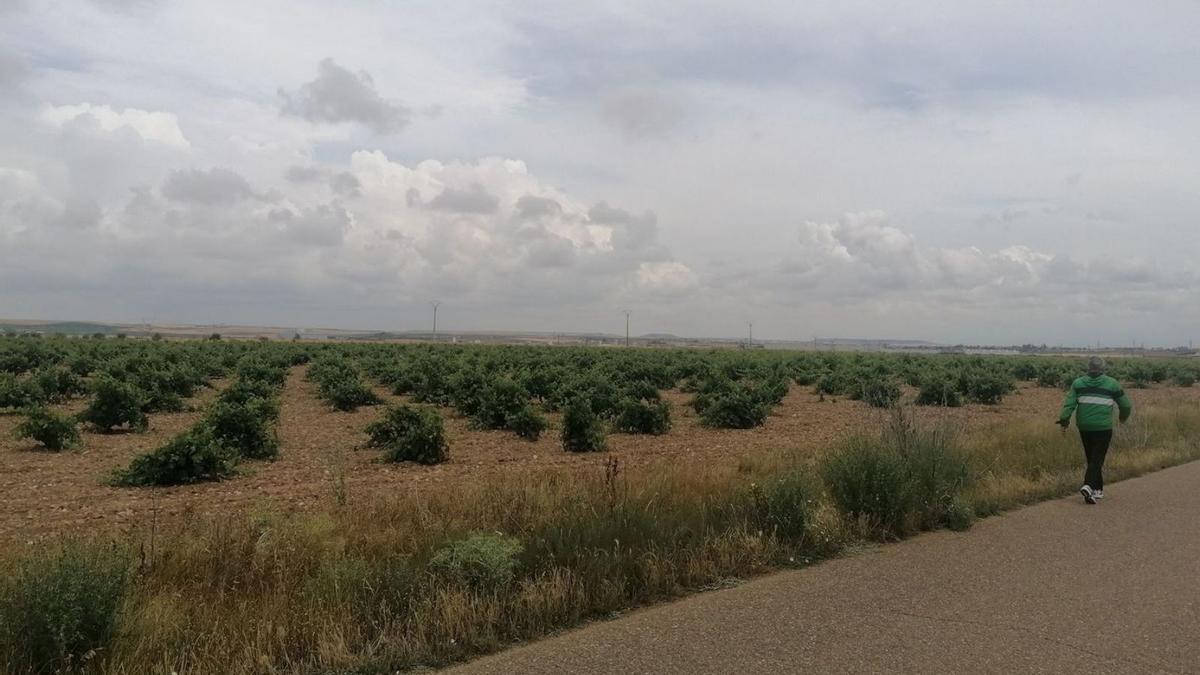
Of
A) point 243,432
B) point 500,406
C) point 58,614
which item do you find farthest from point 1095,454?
point 243,432

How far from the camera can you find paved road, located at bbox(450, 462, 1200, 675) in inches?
199

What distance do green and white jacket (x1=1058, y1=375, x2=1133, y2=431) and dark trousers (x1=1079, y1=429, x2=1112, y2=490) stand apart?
3.2 inches

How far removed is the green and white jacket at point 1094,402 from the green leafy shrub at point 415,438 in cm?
1056

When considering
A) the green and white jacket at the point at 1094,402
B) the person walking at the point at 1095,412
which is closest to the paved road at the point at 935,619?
the person walking at the point at 1095,412

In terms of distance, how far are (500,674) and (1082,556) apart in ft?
19.3

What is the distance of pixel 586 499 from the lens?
8375mm

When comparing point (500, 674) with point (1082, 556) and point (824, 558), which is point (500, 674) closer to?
point (824, 558)

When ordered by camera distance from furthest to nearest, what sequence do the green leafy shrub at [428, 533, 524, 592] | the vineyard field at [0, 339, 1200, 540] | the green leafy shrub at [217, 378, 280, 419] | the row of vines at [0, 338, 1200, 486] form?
the green leafy shrub at [217, 378, 280, 419] < the row of vines at [0, 338, 1200, 486] < the vineyard field at [0, 339, 1200, 540] < the green leafy shrub at [428, 533, 524, 592]

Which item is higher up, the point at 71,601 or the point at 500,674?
the point at 71,601

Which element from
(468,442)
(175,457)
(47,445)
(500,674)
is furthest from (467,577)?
(47,445)

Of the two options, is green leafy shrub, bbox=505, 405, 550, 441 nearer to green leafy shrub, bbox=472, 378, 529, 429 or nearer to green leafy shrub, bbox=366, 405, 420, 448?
green leafy shrub, bbox=472, 378, 529, 429

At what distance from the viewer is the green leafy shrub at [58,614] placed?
4602 mm

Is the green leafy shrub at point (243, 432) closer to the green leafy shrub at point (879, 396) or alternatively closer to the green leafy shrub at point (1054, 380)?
the green leafy shrub at point (879, 396)

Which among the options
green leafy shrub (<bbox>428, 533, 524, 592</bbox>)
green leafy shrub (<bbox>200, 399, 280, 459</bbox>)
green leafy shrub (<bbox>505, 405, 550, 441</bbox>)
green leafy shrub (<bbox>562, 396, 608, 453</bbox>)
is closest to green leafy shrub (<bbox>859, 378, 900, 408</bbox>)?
green leafy shrub (<bbox>562, 396, 608, 453</bbox>)
